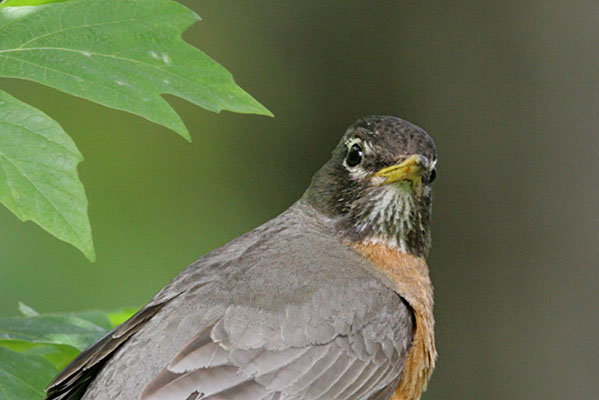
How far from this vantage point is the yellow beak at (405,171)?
3.35 metres

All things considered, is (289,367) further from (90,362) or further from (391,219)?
(391,219)

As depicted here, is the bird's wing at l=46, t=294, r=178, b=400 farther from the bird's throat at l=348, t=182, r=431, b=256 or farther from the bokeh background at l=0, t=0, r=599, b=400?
the bokeh background at l=0, t=0, r=599, b=400

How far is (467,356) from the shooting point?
631 centimetres

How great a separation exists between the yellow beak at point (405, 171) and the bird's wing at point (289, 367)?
518mm

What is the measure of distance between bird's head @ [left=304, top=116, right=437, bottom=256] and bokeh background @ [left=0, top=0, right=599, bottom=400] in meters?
2.57

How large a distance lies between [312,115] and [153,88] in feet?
16.4

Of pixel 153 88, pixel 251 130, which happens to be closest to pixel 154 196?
pixel 251 130

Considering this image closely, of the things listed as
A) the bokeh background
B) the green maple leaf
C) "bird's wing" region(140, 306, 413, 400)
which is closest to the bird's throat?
"bird's wing" region(140, 306, 413, 400)

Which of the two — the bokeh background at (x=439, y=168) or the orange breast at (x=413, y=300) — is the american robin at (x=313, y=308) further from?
the bokeh background at (x=439, y=168)

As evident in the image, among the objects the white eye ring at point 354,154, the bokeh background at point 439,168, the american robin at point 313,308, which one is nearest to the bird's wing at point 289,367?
the american robin at point 313,308

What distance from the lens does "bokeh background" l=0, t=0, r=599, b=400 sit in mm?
5957

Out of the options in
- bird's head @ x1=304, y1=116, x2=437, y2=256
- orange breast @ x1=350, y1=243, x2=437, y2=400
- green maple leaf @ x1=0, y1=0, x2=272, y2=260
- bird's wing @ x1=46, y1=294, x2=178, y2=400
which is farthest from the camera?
bird's head @ x1=304, y1=116, x2=437, y2=256

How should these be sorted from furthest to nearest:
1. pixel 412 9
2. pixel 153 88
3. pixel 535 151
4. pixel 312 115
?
pixel 312 115 → pixel 412 9 → pixel 535 151 → pixel 153 88

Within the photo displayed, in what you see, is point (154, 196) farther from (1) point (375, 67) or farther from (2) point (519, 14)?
(2) point (519, 14)
